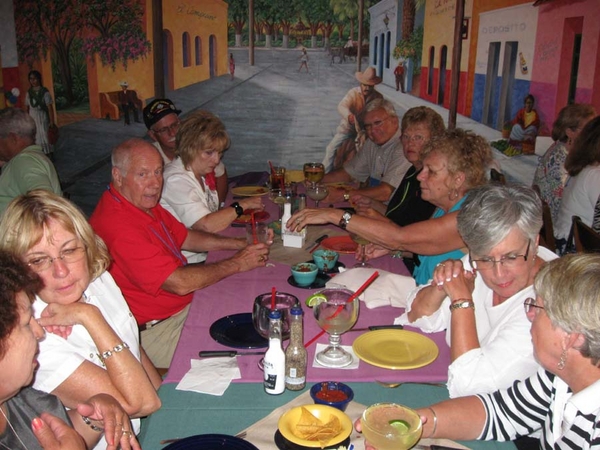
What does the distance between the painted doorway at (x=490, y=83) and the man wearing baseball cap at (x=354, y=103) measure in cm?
116

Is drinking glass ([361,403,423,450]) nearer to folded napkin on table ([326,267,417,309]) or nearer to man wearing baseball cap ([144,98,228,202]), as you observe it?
folded napkin on table ([326,267,417,309])

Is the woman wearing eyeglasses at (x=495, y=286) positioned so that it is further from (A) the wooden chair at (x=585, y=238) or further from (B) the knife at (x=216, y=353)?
(A) the wooden chair at (x=585, y=238)

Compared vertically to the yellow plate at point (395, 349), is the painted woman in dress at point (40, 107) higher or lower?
higher

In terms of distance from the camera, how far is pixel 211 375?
1.78m

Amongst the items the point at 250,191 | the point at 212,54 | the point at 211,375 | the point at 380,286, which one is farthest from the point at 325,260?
the point at 212,54

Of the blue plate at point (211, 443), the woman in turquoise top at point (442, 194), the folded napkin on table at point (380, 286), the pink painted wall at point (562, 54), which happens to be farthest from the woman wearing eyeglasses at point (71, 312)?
the pink painted wall at point (562, 54)

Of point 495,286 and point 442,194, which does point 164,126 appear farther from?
point 495,286

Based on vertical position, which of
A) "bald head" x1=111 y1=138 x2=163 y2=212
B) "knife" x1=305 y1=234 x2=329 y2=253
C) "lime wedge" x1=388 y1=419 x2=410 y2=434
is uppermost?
"bald head" x1=111 y1=138 x2=163 y2=212

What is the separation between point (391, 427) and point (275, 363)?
0.41m

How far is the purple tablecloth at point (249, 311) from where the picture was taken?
1.79 metres

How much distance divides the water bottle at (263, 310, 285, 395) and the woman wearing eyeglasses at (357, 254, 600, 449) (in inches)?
14.6

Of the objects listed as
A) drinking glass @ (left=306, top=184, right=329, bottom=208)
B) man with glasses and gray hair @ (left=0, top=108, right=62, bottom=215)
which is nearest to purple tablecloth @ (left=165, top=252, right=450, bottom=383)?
drinking glass @ (left=306, top=184, right=329, bottom=208)

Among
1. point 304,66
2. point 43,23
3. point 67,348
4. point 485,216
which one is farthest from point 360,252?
point 43,23

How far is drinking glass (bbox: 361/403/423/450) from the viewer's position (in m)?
1.33
